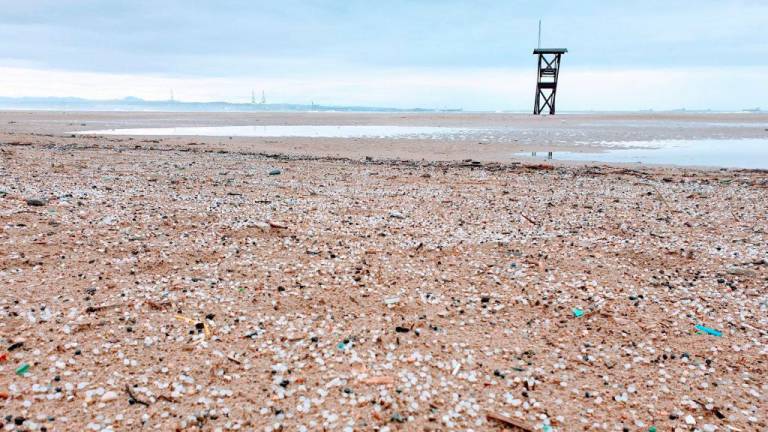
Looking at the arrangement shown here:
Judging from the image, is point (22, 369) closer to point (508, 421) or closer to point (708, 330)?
point (508, 421)

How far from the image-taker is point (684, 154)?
20.8 m

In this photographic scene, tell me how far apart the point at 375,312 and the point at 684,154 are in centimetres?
2063

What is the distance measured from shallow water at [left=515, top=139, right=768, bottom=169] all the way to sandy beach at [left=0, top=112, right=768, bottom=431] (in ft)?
28.8

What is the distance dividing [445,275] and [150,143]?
18.9 metres

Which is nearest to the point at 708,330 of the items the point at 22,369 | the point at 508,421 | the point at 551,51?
the point at 508,421

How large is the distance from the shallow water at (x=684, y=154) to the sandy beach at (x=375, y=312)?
8792mm

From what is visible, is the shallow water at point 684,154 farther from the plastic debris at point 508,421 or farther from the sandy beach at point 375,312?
→ the plastic debris at point 508,421

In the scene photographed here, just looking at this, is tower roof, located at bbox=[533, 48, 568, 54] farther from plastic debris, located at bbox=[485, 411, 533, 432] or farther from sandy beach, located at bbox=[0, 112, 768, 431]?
plastic debris, located at bbox=[485, 411, 533, 432]

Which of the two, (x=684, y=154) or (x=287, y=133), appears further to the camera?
(x=287, y=133)

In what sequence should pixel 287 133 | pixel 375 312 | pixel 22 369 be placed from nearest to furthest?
pixel 22 369 → pixel 375 312 → pixel 287 133

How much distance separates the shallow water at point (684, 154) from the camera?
18.0m

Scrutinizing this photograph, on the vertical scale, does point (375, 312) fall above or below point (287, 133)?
below

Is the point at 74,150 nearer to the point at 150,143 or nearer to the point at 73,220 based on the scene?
the point at 150,143

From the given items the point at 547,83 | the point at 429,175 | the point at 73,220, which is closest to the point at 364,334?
the point at 73,220
